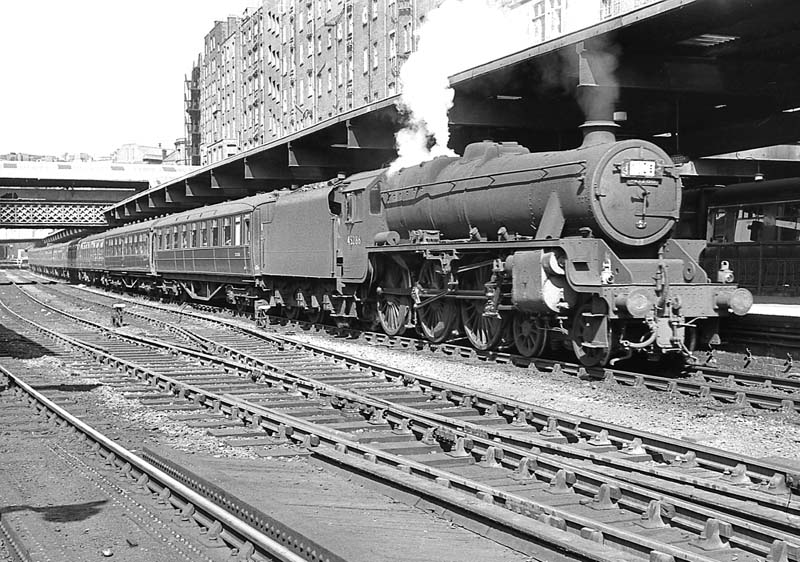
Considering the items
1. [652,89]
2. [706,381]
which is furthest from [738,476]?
[652,89]

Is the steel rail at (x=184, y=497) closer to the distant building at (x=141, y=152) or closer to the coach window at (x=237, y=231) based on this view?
the coach window at (x=237, y=231)

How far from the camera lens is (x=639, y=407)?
31.4ft

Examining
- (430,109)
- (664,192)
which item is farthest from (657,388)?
(430,109)

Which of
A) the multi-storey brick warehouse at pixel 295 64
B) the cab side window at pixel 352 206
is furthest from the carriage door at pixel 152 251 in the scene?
the cab side window at pixel 352 206

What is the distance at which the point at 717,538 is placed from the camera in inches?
194

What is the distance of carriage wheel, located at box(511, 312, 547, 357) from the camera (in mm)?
12627

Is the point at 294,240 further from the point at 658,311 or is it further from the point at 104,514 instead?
the point at 104,514

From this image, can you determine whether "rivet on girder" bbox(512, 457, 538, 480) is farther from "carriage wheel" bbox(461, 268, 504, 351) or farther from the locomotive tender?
"carriage wheel" bbox(461, 268, 504, 351)

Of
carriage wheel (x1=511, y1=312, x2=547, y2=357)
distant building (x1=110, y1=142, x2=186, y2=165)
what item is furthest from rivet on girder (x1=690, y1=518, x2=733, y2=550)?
distant building (x1=110, y1=142, x2=186, y2=165)


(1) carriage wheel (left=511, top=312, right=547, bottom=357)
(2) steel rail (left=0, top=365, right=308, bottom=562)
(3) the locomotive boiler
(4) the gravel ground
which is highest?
(3) the locomotive boiler

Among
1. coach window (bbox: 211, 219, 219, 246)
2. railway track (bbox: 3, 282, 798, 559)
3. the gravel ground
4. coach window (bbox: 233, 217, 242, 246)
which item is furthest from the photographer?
coach window (bbox: 211, 219, 219, 246)

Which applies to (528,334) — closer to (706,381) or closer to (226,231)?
(706,381)

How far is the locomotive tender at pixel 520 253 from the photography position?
11.5 meters

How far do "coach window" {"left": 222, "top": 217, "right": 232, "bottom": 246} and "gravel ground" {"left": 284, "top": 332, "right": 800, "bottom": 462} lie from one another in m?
10.9
